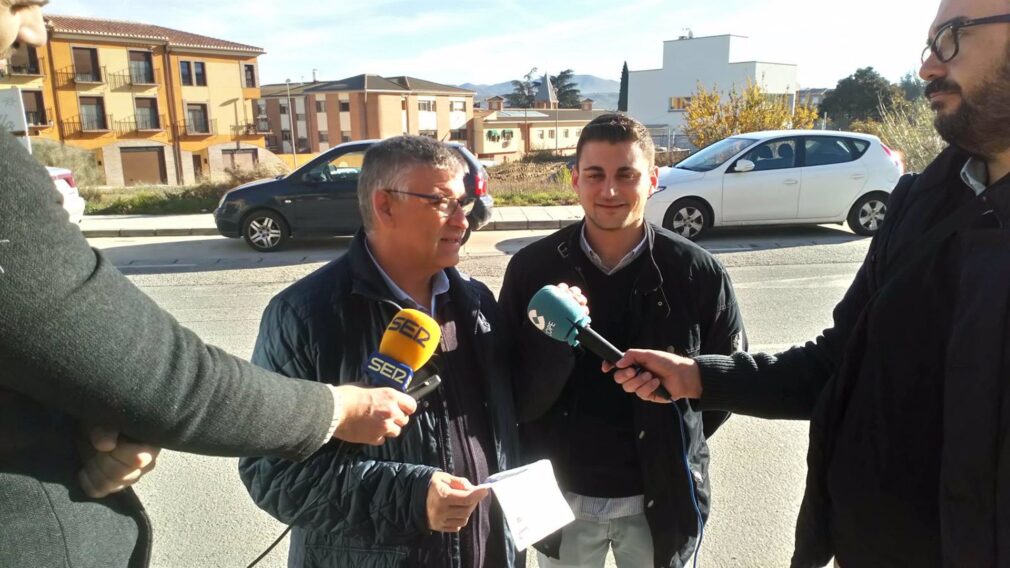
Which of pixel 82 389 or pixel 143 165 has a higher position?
pixel 82 389

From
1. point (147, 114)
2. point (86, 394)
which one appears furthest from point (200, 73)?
point (86, 394)

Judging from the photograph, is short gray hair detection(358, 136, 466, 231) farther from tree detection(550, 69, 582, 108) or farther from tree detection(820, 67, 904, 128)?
tree detection(550, 69, 582, 108)

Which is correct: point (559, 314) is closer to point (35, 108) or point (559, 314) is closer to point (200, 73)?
point (35, 108)

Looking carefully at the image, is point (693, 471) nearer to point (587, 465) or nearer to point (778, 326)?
point (587, 465)

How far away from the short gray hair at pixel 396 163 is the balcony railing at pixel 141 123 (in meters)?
51.7

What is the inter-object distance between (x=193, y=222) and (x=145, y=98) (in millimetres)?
39357

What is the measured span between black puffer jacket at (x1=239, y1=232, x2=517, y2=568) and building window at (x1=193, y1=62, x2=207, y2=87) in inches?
2079

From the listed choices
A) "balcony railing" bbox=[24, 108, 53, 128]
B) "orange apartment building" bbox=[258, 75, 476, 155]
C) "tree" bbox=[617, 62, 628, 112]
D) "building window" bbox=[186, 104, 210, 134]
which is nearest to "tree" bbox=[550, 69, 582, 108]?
"tree" bbox=[617, 62, 628, 112]

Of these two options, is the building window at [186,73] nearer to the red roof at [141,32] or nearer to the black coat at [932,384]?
the red roof at [141,32]

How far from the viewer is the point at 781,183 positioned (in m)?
10.6

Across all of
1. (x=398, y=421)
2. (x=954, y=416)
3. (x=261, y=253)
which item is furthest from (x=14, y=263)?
(x=261, y=253)

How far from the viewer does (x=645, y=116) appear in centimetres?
7094

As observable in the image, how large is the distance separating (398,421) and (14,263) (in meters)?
0.80

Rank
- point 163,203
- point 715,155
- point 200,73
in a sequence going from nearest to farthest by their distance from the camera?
point 715,155 → point 163,203 → point 200,73
